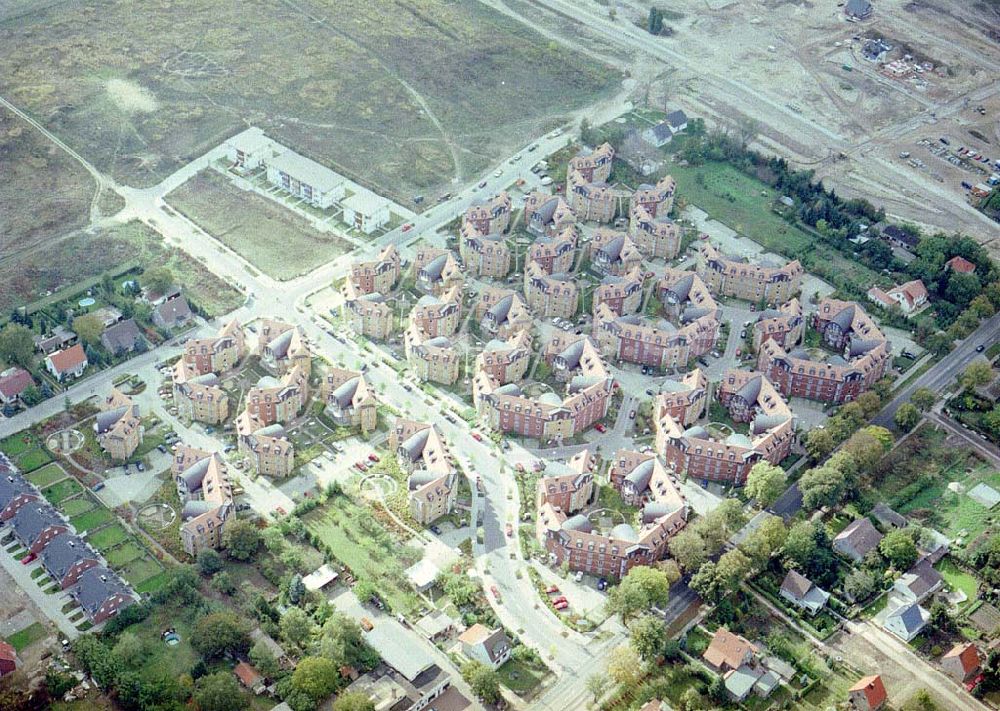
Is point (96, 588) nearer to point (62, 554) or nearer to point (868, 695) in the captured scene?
point (62, 554)

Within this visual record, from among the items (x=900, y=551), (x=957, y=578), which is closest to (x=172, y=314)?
(x=900, y=551)

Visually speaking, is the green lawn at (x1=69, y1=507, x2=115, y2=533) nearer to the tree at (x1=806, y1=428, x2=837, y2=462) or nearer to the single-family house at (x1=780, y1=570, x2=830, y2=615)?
the single-family house at (x1=780, y1=570, x2=830, y2=615)

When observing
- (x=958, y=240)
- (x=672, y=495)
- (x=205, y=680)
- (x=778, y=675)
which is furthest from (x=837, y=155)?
(x=205, y=680)

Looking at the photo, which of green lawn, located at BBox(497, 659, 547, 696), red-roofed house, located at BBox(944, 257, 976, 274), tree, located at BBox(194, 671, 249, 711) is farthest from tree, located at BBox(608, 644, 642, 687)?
red-roofed house, located at BBox(944, 257, 976, 274)

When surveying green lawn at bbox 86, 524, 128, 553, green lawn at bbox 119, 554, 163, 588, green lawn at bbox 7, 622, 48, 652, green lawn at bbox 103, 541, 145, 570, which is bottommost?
green lawn at bbox 86, 524, 128, 553

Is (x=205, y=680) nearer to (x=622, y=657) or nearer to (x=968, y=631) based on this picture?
(x=622, y=657)

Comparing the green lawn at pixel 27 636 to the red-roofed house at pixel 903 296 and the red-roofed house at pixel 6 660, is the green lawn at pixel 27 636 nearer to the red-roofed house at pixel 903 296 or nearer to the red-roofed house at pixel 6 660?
the red-roofed house at pixel 6 660

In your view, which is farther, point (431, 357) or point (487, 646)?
point (431, 357)
